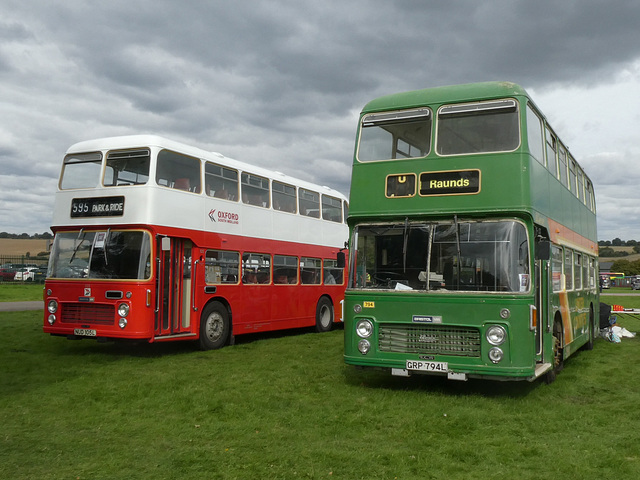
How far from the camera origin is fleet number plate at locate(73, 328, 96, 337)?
12.7 m

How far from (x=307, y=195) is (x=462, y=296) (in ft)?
35.7

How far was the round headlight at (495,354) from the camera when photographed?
28.6 ft

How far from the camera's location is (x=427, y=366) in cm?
910

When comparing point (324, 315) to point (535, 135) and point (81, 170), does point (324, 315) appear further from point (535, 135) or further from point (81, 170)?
point (535, 135)

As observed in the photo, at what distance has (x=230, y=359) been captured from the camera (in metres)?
13.2

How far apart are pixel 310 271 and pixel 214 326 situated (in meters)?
4.94

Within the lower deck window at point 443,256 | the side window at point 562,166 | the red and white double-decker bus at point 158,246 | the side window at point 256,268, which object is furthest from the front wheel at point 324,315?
the lower deck window at point 443,256

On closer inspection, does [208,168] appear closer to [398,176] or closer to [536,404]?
[398,176]

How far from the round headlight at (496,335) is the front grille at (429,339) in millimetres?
171

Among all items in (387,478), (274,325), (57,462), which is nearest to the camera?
(387,478)

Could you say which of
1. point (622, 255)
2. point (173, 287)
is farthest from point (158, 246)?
point (622, 255)

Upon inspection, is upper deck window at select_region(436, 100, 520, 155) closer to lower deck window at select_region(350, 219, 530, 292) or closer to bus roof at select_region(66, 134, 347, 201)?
lower deck window at select_region(350, 219, 530, 292)

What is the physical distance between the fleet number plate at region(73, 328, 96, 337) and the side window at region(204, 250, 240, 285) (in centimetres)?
274

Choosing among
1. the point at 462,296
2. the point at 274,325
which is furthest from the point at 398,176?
the point at 274,325
